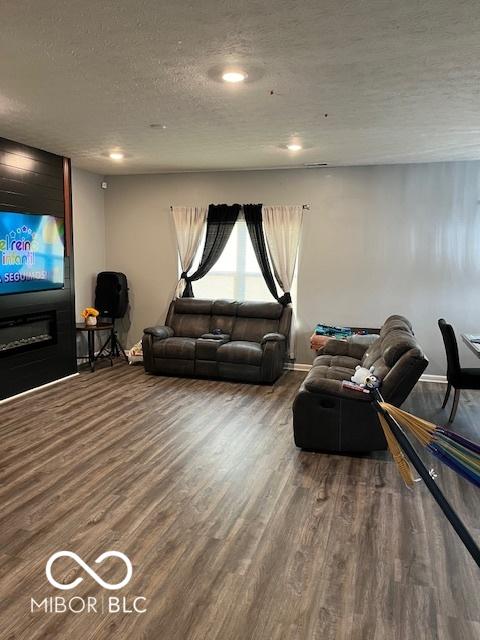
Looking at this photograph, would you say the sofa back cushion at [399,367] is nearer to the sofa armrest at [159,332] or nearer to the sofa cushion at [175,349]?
the sofa cushion at [175,349]

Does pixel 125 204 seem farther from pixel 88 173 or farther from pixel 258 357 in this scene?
pixel 258 357

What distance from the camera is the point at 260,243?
639cm

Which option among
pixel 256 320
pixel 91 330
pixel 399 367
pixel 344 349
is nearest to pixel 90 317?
pixel 91 330

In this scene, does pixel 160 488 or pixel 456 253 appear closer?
pixel 160 488

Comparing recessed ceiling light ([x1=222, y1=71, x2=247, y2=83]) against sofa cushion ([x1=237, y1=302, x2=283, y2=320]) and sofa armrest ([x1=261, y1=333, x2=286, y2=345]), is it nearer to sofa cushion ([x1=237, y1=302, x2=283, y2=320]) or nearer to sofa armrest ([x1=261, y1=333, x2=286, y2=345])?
sofa armrest ([x1=261, y1=333, x2=286, y2=345])

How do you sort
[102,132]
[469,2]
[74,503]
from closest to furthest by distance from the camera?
[469,2] → [74,503] → [102,132]

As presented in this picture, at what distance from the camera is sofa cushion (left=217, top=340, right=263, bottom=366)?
564 centimetres

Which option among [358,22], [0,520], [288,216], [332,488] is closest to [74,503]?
[0,520]

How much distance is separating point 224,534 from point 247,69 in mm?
2685

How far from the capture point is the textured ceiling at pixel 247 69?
7.19 ft

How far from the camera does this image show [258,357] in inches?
222

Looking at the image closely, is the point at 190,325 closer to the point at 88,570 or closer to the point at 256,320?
the point at 256,320

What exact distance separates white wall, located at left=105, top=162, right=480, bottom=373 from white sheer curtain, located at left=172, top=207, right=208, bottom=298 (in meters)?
0.14

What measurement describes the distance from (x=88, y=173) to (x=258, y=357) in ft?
11.7
